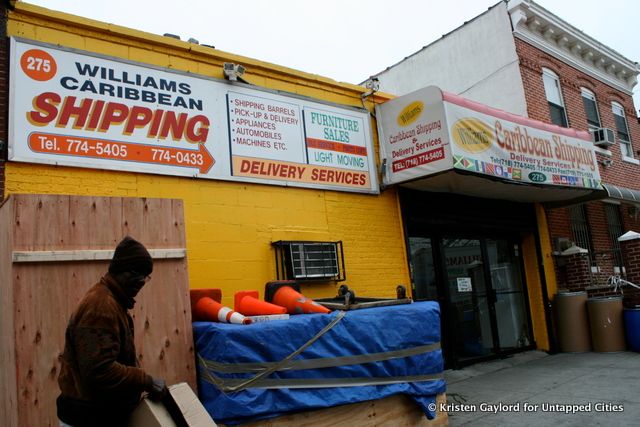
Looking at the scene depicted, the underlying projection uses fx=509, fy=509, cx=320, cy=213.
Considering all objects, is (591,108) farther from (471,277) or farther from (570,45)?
(471,277)

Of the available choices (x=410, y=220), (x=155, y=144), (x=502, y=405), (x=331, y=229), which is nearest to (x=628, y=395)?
(x=502, y=405)

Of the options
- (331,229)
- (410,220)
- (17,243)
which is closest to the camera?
(17,243)

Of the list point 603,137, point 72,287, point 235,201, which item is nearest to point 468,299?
point 235,201

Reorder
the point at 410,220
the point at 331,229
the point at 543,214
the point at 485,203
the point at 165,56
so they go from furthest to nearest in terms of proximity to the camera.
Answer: the point at 543,214 < the point at 485,203 < the point at 410,220 < the point at 331,229 < the point at 165,56

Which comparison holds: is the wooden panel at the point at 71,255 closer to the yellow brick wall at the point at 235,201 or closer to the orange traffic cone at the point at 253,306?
the orange traffic cone at the point at 253,306

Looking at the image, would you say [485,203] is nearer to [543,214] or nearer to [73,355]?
[543,214]

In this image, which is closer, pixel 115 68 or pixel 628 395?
pixel 115 68

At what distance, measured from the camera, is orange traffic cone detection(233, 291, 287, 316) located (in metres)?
4.70

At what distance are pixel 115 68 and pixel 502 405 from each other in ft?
20.2

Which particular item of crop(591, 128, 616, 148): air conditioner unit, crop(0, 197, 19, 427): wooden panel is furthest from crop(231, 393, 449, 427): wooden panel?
crop(591, 128, 616, 148): air conditioner unit

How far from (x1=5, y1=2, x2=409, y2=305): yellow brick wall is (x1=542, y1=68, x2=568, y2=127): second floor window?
6240 millimetres

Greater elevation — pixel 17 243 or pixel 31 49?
pixel 31 49

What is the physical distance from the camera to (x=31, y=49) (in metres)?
5.19

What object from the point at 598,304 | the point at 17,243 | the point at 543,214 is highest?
the point at 543,214
